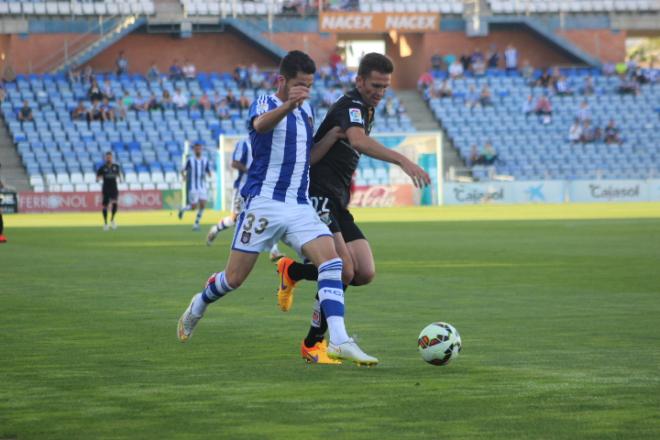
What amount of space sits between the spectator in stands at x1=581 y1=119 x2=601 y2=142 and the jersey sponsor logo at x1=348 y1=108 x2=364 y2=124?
48.2 m

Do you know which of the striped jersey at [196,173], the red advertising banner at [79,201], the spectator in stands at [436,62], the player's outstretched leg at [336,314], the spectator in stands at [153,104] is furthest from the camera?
the spectator in stands at [436,62]

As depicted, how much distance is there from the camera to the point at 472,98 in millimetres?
56969

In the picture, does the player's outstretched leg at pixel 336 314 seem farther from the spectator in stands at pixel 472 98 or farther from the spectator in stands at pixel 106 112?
the spectator in stands at pixel 472 98

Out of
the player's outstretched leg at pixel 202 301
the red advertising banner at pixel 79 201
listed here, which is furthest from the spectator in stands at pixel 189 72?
the player's outstretched leg at pixel 202 301

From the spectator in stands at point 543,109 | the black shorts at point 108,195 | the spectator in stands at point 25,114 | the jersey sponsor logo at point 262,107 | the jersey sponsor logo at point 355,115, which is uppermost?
the jersey sponsor logo at point 262,107

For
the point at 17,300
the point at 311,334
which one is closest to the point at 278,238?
the point at 311,334

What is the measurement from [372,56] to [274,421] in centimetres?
324

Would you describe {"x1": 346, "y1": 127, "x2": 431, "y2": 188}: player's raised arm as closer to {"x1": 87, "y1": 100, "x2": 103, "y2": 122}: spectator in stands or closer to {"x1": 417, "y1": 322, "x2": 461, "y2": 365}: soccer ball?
{"x1": 417, "y1": 322, "x2": 461, "y2": 365}: soccer ball

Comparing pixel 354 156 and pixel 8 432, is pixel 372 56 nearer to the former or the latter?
pixel 354 156

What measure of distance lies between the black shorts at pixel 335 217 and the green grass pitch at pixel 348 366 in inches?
34.1

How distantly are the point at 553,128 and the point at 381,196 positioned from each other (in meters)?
11.0

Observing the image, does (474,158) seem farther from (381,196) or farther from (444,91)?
(444,91)

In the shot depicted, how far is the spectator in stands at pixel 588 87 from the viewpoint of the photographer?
5878 cm

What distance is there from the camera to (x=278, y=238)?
8641 mm
